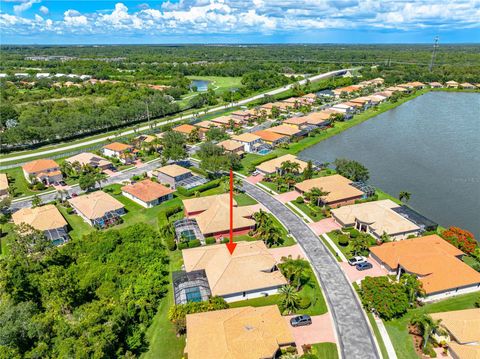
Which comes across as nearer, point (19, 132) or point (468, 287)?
point (468, 287)

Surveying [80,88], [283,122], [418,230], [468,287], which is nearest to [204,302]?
[468,287]

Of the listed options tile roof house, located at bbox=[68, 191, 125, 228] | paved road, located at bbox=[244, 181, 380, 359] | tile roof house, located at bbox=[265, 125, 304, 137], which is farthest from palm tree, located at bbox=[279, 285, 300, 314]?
tile roof house, located at bbox=[265, 125, 304, 137]

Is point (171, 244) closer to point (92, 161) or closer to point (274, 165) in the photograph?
point (274, 165)

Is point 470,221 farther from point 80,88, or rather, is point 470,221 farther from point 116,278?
point 80,88

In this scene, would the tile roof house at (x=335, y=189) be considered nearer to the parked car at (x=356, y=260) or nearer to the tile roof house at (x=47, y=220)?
the parked car at (x=356, y=260)

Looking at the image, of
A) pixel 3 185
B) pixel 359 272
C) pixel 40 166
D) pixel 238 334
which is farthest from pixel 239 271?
pixel 40 166

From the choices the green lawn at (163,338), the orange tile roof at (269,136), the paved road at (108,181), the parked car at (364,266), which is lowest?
the paved road at (108,181)

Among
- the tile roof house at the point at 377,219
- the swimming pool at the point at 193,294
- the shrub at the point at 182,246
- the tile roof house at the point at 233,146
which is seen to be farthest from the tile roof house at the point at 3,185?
the tile roof house at the point at 377,219
